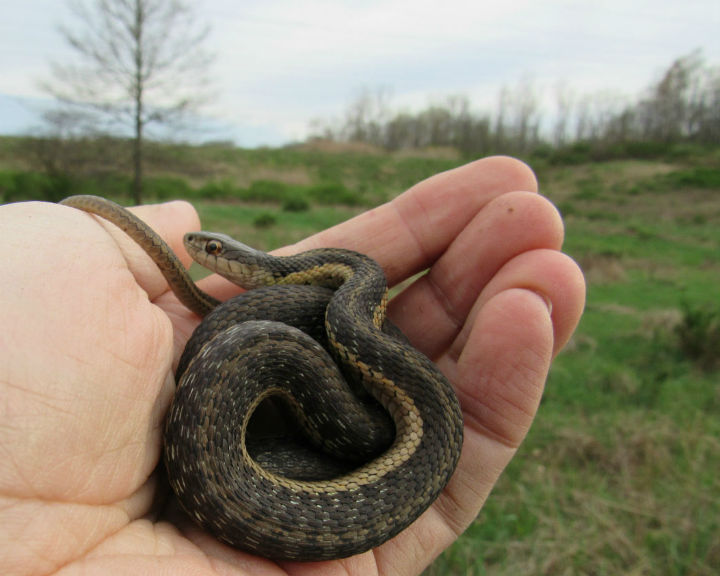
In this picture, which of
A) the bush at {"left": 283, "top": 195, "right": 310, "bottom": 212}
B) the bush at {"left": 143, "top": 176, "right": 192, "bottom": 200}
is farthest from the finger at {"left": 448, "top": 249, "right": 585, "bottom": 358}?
the bush at {"left": 143, "top": 176, "right": 192, "bottom": 200}

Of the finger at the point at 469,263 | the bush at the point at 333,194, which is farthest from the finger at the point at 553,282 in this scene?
the bush at the point at 333,194

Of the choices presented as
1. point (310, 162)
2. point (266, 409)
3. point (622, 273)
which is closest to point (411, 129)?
point (310, 162)

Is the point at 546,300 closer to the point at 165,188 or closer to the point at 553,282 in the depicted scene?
the point at 553,282

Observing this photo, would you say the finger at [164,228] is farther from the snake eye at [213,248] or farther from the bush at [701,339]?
the bush at [701,339]

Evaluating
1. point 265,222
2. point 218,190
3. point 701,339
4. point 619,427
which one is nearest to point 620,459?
point 619,427

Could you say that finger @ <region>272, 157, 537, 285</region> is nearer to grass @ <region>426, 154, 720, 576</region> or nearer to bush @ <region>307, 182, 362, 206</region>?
grass @ <region>426, 154, 720, 576</region>

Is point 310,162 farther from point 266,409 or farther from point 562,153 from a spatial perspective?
point 266,409
